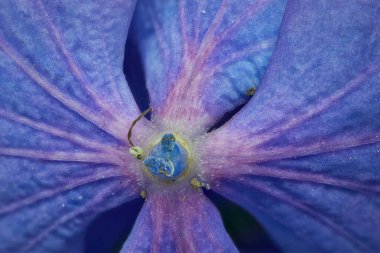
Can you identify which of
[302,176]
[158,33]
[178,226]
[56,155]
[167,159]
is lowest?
[302,176]

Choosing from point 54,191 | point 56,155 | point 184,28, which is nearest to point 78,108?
point 56,155

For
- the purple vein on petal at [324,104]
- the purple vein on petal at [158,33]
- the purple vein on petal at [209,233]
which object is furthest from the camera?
the purple vein on petal at [158,33]

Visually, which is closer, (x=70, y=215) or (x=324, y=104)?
(x=324, y=104)

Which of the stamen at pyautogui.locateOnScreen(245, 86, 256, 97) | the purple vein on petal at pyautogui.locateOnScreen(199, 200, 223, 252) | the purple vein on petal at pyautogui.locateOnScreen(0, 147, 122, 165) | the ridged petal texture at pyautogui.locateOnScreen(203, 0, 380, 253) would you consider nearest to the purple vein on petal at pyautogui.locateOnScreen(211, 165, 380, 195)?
the ridged petal texture at pyautogui.locateOnScreen(203, 0, 380, 253)

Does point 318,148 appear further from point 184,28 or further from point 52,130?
point 52,130

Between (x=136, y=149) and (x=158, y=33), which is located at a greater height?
(x=158, y=33)

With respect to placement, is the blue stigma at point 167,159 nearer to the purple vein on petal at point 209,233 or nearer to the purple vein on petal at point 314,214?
the purple vein on petal at point 209,233

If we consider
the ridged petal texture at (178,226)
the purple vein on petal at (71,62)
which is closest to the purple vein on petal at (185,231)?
the ridged petal texture at (178,226)
